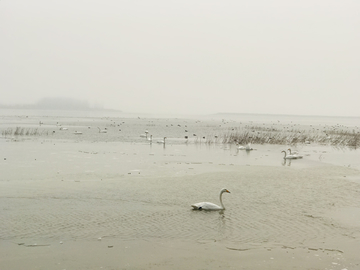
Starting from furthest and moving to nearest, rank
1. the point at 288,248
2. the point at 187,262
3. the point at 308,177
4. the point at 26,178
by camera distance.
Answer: the point at 308,177 < the point at 26,178 < the point at 288,248 < the point at 187,262

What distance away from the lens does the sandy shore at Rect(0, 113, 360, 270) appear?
360 inches

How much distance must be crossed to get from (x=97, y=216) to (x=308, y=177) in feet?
42.8

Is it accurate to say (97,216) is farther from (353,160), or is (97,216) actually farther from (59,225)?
(353,160)

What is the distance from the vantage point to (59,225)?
36.8ft

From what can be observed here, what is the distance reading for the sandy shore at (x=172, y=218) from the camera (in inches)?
360

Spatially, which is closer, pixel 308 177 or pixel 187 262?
pixel 187 262

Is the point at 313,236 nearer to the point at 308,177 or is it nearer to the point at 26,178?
the point at 308,177

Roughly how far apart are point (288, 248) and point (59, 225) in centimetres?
670

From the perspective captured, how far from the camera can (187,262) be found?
29.4 feet

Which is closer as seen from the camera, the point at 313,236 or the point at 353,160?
the point at 313,236

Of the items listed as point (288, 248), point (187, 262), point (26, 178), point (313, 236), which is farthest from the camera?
point (26, 178)

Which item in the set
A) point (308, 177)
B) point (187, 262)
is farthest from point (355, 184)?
point (187, 262)

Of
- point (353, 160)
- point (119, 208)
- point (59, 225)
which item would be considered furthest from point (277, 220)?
point (353, 160)

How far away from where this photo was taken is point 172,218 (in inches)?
480
